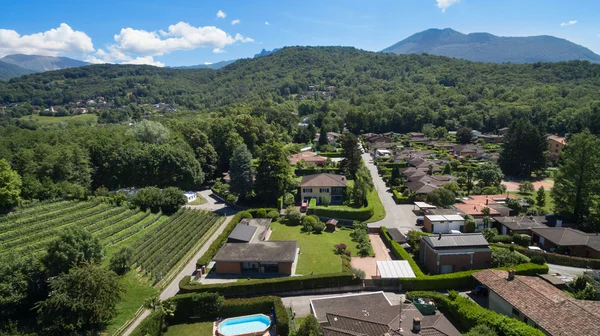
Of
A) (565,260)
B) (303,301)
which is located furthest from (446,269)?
(303,301)

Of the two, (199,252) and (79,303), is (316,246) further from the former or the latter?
(79,303)

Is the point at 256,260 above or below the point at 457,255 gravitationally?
below

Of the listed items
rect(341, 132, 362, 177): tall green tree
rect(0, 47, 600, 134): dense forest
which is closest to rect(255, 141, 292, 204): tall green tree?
rect(341, 132, 362, 177): tall green tree

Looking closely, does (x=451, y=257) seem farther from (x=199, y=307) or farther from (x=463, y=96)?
(x=463, y=96)

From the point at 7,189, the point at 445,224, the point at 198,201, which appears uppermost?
the point at 7,189

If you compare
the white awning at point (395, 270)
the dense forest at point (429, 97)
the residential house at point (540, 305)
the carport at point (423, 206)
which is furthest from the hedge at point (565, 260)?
the dense forest at point (429, 97)

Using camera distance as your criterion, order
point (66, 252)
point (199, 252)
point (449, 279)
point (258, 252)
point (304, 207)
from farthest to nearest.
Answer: point (304, 207)
point (199, 252)
point (258, 252)
point (449, 279)
point (66, 252)

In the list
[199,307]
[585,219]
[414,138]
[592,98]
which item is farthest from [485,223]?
[592,98]
